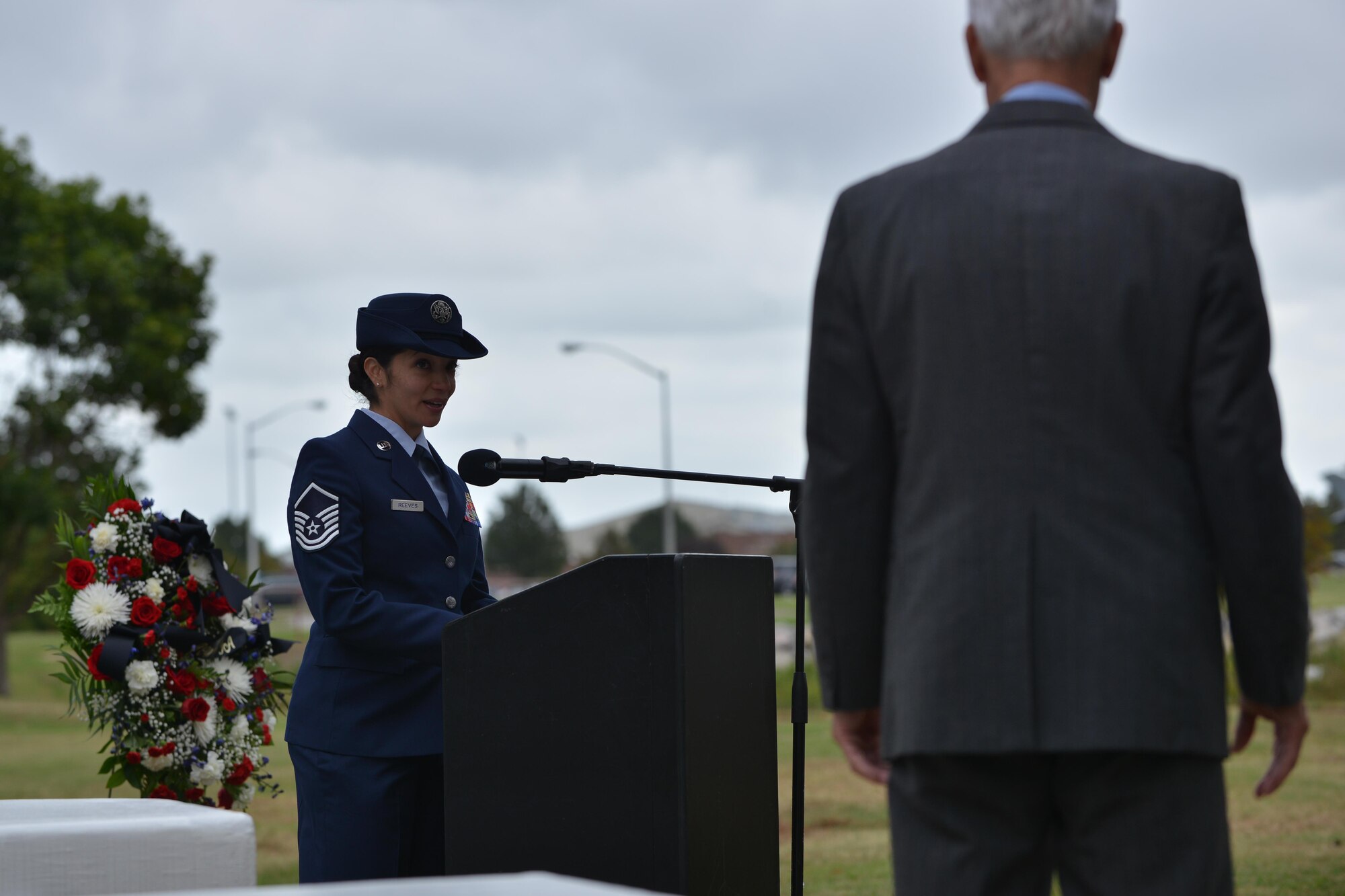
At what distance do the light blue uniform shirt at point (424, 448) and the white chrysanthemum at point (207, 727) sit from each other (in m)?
1.47

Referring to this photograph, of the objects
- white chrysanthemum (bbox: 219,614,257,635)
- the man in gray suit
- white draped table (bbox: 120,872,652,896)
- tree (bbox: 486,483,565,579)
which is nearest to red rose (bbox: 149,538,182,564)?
white chrysanthemum (bbox: 219,614,257,635)

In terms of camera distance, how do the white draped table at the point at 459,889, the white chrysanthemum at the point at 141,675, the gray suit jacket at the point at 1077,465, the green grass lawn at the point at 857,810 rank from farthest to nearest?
the green grass lawn at the point at 857,810, the white chrysanthemum at the point at 141,675, the gray suit jacket at the point at 1077,465, the white draped table at the point at 459,889

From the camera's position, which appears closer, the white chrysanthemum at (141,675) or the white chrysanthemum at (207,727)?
the white chrysanthemum at (141,675)

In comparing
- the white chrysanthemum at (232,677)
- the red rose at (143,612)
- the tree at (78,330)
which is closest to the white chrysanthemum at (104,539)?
the red rose at (143,612)

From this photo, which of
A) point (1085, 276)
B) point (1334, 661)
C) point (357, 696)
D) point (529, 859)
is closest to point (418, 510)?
point (357, 696)

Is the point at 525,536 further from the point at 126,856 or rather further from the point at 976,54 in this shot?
the point at 976,54

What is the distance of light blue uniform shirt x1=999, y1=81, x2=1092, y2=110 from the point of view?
2.20m

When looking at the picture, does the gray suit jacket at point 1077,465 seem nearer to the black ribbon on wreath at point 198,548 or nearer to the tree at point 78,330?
the black ribbon on wreath at point 198,548

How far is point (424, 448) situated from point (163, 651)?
57.6 inches

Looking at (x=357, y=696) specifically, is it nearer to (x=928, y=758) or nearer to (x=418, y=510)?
(x=418, y=510)

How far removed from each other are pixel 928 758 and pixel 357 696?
1.69m

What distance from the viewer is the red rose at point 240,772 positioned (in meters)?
4.77

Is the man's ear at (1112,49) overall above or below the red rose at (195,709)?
above

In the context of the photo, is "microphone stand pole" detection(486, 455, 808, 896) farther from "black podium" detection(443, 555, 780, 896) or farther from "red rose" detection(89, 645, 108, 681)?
"red rose" detection(89, 645, 108, 681)
